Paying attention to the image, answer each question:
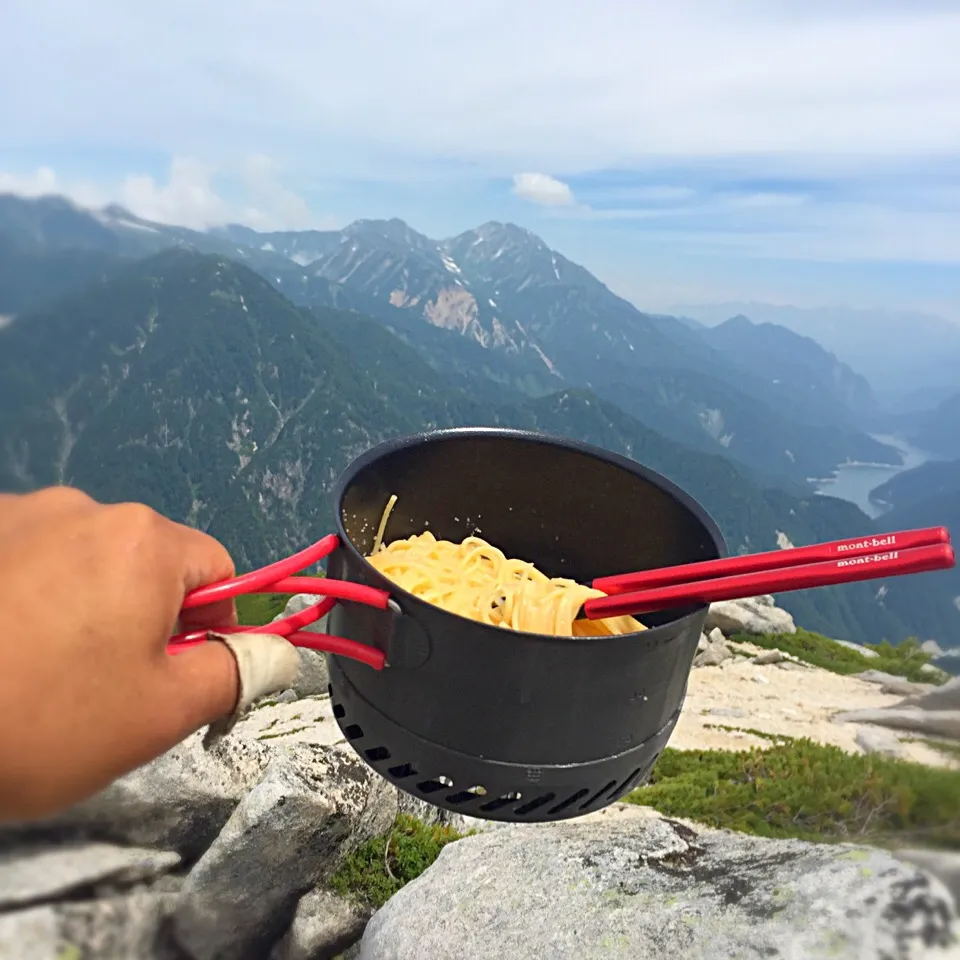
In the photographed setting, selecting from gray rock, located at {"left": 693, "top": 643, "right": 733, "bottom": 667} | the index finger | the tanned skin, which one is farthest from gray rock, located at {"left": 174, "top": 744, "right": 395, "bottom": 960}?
gray rock, located at {"left": 693, "top": 643, "right": 733, "bottom": 667}

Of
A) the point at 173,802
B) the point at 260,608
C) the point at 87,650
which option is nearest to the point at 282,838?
the point at 173,802

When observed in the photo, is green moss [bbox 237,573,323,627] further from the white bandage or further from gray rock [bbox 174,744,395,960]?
the white bandage

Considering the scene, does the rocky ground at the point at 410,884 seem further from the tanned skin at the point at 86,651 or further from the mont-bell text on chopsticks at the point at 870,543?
the mont-bell text on chopsticks at the point at 870,543

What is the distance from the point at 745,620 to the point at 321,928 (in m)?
17.9

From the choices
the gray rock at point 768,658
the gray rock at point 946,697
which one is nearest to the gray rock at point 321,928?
the gray rock at point 946,697

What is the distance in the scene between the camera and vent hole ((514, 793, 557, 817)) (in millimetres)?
3066

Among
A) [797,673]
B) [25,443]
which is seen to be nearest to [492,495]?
[797,673]

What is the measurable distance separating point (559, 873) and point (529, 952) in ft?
1.84

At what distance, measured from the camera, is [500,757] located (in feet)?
9.52

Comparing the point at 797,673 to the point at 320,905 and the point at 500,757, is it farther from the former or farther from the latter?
the point at 500,757

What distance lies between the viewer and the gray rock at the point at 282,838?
5.29m

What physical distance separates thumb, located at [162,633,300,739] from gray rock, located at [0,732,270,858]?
30cm

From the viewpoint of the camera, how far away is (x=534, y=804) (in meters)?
3.09

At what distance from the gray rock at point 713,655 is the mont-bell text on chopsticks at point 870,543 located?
15.5m
